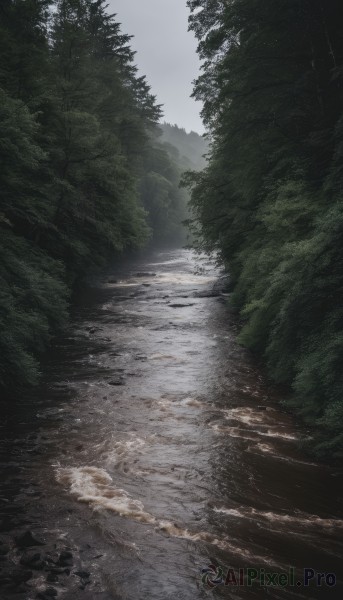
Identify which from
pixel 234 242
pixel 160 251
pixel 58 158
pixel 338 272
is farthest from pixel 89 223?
pixel 160 251

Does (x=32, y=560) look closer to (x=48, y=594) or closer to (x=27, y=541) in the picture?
(x=27, y=541)

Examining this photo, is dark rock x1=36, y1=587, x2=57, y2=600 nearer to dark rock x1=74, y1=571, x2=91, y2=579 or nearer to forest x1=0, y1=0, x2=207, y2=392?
dark rock x1=74, y1=571, x2=91, y2=579

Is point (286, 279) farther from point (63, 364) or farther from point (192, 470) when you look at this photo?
point (63, 364)

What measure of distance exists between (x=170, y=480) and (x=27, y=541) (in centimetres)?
258

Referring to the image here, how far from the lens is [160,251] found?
2510 inches

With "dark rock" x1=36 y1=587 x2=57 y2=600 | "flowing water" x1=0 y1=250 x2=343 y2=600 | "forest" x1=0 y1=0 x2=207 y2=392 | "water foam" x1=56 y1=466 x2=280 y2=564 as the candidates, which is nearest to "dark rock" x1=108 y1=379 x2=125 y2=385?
"flowing water" x1=0 y1=250 x2=343 y2=600

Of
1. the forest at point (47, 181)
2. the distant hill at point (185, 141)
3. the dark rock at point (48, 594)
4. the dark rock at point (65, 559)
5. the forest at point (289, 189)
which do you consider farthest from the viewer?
the distant hill at point (185, 141)

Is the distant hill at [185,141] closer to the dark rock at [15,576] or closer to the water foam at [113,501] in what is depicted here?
the water foam at [113,501]

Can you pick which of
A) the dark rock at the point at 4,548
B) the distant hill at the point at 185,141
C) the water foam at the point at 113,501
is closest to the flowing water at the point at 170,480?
the water foam at the point at 113,501

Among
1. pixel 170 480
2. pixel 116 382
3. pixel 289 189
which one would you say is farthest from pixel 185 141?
pixel 170 480

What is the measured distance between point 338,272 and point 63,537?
7306 millimetres

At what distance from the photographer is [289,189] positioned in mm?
14133

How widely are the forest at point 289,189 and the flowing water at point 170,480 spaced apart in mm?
1173

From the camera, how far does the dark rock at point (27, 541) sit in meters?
5.41
